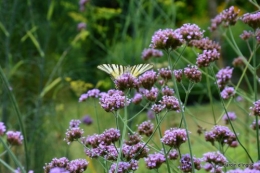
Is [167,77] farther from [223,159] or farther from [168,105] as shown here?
[223,159]

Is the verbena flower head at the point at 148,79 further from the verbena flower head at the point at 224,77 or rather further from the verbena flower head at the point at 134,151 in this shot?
the verbena flower head at the point at 224,77

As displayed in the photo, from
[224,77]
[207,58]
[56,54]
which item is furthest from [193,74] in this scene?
[56,54]

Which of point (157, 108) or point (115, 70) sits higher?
point (115, 70)

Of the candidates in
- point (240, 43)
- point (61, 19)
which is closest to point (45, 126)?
point (61, 19)

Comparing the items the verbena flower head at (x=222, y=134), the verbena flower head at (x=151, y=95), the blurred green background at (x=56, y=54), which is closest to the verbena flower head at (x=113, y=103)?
the verbena flower head at (x=151, y=95)

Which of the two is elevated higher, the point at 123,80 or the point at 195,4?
the point at 195,4

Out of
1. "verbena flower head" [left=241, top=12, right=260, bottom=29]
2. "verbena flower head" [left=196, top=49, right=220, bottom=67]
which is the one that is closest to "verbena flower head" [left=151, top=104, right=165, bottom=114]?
"verbena flower head" [left=196, top=49, right=220, bottom=67]

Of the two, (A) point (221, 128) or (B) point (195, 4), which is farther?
(B) point (195, 4)

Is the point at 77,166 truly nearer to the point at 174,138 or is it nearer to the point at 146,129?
the point at 174,138
